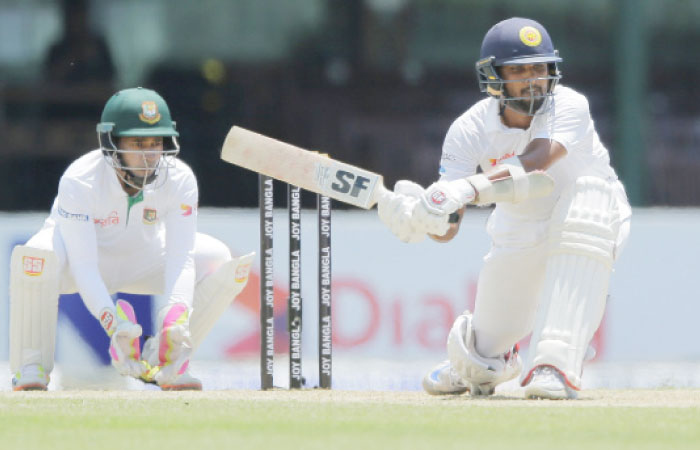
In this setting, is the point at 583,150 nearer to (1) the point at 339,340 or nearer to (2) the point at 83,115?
(1) the point at 339,340

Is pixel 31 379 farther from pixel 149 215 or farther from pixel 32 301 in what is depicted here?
pixel 149 215

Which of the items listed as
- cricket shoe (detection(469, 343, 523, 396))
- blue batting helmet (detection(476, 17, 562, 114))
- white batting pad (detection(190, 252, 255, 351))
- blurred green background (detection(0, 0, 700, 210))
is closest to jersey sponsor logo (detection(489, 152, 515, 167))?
Result: blue batting helmet (detection(476, 17, 562, 114))

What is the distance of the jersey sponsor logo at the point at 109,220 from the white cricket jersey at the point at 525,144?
4.51 feet

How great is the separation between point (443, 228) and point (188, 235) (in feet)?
4.59

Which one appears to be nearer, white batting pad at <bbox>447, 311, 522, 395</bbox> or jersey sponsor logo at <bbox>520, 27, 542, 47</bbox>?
jersey sponsor logo at <bbox>520, 27, 542, 47</bbox>

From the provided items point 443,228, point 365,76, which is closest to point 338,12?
point 365,76

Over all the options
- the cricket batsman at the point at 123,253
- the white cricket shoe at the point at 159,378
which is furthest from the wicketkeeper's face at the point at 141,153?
the white cricket shoe at the point at 159,378

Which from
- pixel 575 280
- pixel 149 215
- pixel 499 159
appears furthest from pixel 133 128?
pixel 575 280

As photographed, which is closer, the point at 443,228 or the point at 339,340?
the point at 443,228

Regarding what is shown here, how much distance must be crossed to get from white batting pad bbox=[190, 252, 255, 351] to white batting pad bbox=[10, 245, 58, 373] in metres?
0.58

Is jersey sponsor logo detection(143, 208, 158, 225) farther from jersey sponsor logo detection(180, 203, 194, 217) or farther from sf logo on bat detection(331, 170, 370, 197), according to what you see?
sf logo on bat detection(331, 170, 370, 197)

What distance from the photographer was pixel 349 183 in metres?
5.10

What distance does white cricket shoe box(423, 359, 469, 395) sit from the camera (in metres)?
5.64

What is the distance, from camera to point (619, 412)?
4711 millimetres
